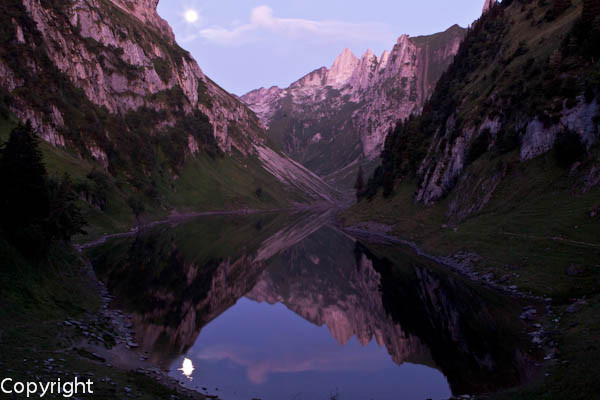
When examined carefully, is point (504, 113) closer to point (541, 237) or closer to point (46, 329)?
point (541, 237)

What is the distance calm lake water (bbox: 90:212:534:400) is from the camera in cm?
2547

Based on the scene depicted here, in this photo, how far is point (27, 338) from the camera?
2156cm

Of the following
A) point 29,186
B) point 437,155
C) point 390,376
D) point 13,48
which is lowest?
point 390,376

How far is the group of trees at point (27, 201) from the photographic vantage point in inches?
1182

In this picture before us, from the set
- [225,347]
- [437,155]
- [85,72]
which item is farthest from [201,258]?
[85,72]

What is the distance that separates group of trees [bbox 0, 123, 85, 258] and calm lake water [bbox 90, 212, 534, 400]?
10.7 m

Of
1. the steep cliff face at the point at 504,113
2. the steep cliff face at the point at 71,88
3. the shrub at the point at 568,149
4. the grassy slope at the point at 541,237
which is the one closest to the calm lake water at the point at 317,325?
the grassy slope at the point at 541,237

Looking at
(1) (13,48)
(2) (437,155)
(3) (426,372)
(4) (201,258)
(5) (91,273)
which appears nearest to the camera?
(3) (426,372)

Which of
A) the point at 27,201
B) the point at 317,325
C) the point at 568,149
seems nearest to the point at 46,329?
the point at 27,201

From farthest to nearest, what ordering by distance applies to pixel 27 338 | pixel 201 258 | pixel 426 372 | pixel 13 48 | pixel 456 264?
pixel 13 48, pixel 201 258, pixel 456 264, pixel 426 372, pixel 27 338

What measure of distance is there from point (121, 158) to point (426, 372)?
151 meters

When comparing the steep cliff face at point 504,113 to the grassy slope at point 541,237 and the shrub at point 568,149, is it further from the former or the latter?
the grassy slope at point 541,237

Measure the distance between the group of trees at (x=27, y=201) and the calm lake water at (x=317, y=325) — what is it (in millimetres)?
10703

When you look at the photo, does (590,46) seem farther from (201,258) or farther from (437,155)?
(201,258)
